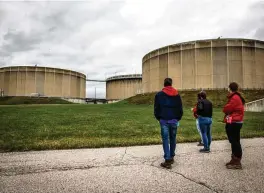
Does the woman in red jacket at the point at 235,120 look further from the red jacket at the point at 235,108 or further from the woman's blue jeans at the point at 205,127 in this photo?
the woman's blue jeans at the point at 205,127

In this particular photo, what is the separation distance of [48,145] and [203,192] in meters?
5.52

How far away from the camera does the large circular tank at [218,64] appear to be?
1711 inches

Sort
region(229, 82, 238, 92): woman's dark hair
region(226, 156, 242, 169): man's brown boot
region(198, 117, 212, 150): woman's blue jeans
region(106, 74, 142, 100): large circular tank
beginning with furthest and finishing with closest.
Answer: region(106, 74, 142, 100): large circular tank < region(198, 117, 212, 150): woman's blue jeans < region(229, 82, 238, 92): woman's dark hair < region(226, 156, 242, 169): man's brown boot

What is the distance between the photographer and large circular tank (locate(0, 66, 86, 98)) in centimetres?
6794

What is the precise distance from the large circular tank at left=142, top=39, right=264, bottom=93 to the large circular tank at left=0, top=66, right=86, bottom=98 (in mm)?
36207

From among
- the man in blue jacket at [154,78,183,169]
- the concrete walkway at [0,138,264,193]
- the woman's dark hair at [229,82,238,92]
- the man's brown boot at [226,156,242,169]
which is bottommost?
the concrete walkway at [0,138,264,193]

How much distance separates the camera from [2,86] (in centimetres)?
7031

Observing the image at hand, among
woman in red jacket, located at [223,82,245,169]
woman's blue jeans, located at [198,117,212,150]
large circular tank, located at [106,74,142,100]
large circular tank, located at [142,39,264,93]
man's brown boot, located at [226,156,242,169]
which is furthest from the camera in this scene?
large circular tank, located at [106,74,142,100]

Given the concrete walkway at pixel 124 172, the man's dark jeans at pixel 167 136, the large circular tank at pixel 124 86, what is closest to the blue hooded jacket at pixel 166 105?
the man's dark jeans at pixel 167 136

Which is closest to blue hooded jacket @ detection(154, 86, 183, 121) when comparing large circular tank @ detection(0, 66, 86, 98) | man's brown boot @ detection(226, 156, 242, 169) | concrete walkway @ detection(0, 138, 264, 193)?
concrete walkway @ detection(0, 138, 264, 193)

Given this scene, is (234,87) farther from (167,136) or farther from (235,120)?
(167,136)

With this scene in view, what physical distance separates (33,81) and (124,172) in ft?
223

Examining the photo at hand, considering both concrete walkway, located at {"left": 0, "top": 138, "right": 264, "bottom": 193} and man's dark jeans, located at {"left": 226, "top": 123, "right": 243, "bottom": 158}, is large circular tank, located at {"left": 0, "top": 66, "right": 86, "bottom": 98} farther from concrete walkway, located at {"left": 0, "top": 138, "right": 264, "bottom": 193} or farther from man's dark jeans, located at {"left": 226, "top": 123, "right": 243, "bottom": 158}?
man's dark jeans, located at {"left": 226, "top": 123, "right": 243, "bottom": 158}

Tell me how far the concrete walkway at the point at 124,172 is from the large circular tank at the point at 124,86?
6974cm
